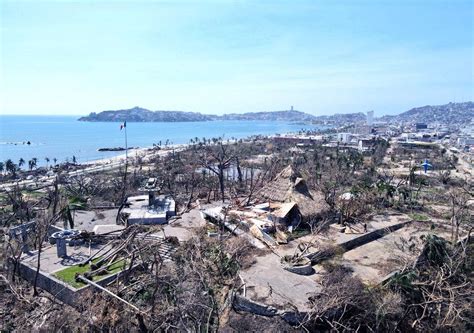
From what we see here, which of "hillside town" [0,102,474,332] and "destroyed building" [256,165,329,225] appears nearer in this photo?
"hillside town" [0,102,474,332]

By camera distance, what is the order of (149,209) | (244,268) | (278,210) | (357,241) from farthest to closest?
(149,209) < (278,210) < (357,241) < (244,268)

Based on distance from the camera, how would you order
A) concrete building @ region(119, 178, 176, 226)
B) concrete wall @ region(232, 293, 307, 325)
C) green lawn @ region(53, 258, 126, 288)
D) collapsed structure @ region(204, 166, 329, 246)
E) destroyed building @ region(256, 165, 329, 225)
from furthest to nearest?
concrete building @ region(119, 178, 176, 226) < destroyed building @ region(256, 165, 329, 225) < collapsed structure @ region(204, 166, 329, 246) < green lawn @ region(53, 258, 126, 288) < concrete wall @ region(232, 293, 307, 325)

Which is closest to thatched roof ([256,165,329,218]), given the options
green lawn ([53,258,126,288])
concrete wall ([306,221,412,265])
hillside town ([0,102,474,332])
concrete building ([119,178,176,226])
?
hillside town ([0,102,474,332])

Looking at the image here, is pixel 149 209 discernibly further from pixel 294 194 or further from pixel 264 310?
pixel 264 310

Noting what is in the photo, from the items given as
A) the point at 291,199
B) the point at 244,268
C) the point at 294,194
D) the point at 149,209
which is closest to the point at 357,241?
the point at 291,199

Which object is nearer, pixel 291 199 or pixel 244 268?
pixel 244 268

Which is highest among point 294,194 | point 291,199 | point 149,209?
point 294,194

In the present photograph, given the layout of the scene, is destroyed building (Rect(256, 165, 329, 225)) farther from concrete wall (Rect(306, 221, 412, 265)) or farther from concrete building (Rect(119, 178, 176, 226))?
concrete building (Rect(119, 178, 176, 226))
